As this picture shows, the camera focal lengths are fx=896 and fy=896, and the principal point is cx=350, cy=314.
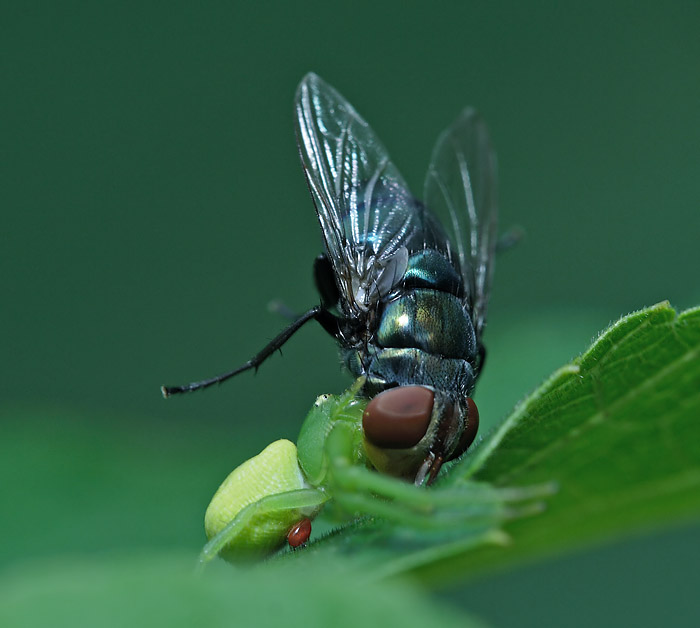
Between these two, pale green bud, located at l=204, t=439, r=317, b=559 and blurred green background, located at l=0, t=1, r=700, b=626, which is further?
blurred green background, located at l=0, t=1, r=700, b=626

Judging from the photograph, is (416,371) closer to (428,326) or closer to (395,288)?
(428,326)

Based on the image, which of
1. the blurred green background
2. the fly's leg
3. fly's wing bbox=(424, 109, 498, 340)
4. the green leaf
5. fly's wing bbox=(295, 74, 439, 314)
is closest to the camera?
the green leaf

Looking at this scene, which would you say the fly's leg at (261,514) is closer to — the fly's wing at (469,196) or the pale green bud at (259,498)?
the pale green bud at (259,498)

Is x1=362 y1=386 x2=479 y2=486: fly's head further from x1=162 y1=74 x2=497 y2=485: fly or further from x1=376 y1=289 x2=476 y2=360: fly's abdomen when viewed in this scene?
x1=376 y1=289 x2=476 y2=360: fly's abdomen

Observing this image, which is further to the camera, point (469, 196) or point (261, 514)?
point (469, 196)

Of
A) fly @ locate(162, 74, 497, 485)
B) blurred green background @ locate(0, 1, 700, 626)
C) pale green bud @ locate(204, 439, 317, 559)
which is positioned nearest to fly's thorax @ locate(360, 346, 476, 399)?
fly @ locate(162, 74, 497, 485)

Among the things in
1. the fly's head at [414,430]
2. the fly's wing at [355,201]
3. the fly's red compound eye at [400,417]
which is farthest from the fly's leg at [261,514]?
the fly's wing at [355,201]

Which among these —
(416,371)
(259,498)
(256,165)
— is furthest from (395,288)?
(256,165)

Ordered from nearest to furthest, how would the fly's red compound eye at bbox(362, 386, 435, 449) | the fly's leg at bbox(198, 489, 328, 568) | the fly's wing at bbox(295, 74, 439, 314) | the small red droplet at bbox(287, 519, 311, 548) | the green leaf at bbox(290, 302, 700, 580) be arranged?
the green leaf at bbox(290, 302, 700, 580)
the fly's red compound eye at bbox(362, 386, 435, 449)
the fly's leg at bbox(198, 489, 328, 568)
the small red droplet at bbox(287, 519, 311, 548)
the fly's wing at bbox(295, 74, 439, 314)
